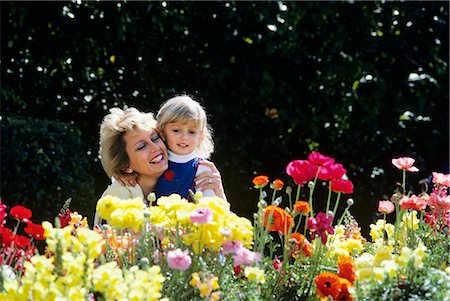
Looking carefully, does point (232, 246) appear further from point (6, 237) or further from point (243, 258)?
point (6, 237)

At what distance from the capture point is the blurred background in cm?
529

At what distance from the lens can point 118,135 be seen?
3.36m

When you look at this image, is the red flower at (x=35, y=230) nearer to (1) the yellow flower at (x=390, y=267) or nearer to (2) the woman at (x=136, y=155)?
(2) the woman at (x=136, y=155)

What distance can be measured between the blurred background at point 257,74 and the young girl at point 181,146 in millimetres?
2010

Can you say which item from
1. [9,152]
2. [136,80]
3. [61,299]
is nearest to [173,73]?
[136,80]

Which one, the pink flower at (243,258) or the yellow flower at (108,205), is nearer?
the pink flower at (243,258)

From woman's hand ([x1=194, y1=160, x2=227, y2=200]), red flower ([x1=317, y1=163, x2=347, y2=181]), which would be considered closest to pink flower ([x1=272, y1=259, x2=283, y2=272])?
red flower ([x1=317, y1=163, x2=347, y2=181])

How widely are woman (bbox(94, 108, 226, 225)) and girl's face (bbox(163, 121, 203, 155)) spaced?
0.05 metres

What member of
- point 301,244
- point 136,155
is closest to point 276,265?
point 301,244

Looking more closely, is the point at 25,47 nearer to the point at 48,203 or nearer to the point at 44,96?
the point at 44,96

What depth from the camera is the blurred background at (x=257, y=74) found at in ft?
17.4

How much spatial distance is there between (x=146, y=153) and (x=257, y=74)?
7.57 ft

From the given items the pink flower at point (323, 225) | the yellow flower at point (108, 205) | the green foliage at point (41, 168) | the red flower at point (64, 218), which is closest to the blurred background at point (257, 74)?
the green foliage at point (41, 168)

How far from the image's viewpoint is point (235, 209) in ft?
17.8
